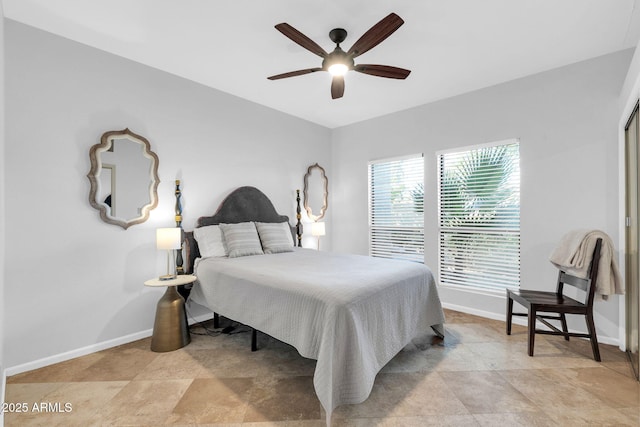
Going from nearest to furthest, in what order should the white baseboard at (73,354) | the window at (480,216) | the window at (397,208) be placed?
the white baseboard at (73,354) < the window at (480,216) < the window at (397,208)

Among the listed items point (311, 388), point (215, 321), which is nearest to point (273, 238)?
point (215, 321)

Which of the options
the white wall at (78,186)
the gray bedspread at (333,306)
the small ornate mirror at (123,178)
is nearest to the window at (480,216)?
the gray bedspread at (333,306)

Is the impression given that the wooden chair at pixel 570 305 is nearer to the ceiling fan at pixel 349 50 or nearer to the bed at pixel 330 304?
the bed at pixel 330 304

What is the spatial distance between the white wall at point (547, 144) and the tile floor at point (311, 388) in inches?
37.9

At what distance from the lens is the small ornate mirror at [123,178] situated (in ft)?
8.71

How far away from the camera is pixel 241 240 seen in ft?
10.8

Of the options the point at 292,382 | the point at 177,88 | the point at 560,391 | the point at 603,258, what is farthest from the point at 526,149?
the point at 177,88

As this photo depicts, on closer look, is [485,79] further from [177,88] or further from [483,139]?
[177,88]

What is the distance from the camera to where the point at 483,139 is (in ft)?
11.5

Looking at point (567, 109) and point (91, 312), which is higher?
point (567, 109)

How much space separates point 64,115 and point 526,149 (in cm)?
466

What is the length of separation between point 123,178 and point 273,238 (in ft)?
5.61

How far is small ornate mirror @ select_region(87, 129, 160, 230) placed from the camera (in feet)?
8.71

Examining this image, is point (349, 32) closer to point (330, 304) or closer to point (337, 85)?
point (337, 85)
